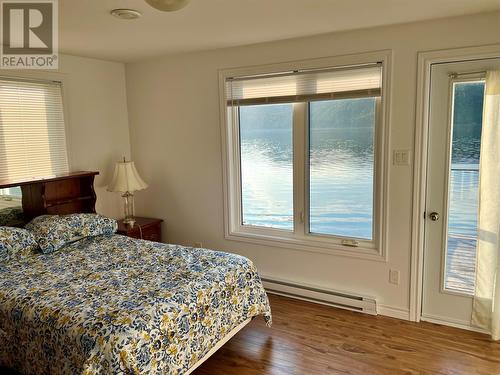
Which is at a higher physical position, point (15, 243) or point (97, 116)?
point (97, 116)

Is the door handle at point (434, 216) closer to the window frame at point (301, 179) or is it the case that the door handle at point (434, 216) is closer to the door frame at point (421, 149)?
the door frame at point (421, 149)

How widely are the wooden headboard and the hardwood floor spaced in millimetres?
1993

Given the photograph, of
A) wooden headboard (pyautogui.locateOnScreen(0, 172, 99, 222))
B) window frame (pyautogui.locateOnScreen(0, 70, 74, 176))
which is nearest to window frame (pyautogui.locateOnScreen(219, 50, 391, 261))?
wooden headboard (pyautogui.locateOnScreen(0, 172, 99, 222))

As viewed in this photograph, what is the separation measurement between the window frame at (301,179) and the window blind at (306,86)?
0.05 m

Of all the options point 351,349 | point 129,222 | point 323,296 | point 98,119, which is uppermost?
point 98,119

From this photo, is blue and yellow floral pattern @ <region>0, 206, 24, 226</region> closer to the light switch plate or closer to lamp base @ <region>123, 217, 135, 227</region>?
lamp base @ <region>123, 217, 135, 227</region>

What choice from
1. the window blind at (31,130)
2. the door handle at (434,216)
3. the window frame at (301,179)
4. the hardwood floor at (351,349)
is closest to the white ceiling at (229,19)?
the window frame at (301,179)

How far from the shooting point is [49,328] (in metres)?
2.02

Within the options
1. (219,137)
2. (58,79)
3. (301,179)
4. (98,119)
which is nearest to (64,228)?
(98,119)

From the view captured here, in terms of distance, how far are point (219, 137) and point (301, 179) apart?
3.01 feet

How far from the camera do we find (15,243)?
2.90 m

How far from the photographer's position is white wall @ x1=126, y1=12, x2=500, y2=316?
114 inches

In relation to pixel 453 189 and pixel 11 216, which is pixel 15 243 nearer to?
pixel 11 216

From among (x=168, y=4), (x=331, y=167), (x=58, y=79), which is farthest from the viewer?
(x=58, y=79)
